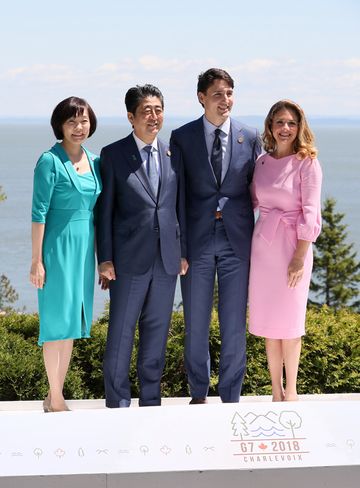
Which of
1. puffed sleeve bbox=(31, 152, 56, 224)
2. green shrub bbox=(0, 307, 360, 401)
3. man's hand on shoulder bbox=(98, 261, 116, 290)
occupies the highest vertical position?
puffed sleeve bbox=(31, 152, 56, 224)

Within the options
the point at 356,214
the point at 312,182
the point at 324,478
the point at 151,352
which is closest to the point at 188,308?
the point at 151,352

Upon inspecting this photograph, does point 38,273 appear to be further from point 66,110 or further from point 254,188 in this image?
point 254,188

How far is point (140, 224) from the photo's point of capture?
4535 mm

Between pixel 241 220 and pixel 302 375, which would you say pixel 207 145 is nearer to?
pixel 241 220

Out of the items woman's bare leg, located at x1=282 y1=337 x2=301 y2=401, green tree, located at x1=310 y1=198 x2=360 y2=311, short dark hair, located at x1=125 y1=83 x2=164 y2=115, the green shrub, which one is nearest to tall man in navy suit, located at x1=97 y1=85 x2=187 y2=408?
short dark hair, located at x1=125 y1=83 x2=164 y2=115

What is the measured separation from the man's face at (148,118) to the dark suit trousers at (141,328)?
22.8 inches

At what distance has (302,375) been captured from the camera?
19.6 ft

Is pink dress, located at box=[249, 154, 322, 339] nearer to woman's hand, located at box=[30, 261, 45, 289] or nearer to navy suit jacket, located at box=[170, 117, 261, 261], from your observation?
navy suit jacket, located at box=[170, 117, 261, 261]

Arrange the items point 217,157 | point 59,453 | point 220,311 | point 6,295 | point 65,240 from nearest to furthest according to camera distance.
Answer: point 59,453 → point 65,240 → point 217,157 → point 220,311 → point 6,295

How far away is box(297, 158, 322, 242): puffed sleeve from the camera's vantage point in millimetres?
4457

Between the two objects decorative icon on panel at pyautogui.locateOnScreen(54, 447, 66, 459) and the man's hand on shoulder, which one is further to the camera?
the man's hand on shoulder

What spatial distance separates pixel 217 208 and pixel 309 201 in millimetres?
464

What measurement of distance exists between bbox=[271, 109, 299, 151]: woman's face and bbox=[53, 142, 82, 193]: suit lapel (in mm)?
974

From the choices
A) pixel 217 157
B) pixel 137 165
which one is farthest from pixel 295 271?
pixel 137 165
